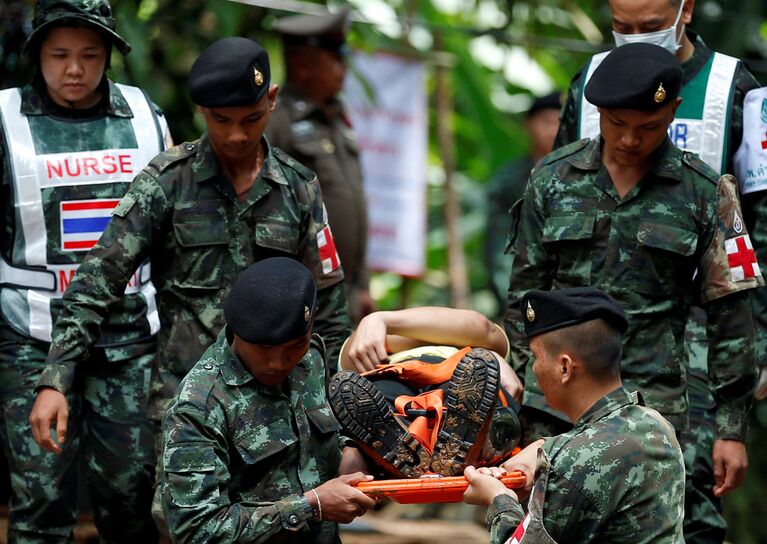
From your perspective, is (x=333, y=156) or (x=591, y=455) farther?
(x=333, y=156)

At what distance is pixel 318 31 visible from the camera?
7.91 meters

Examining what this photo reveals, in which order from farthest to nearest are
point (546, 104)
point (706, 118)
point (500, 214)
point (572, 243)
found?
point (500, 214) < point (546, 104) < point (706, 118) < point (572, 243)

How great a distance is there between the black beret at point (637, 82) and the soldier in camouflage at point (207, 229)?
1.17 meters

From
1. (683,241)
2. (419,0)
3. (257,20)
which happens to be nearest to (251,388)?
(683,241)

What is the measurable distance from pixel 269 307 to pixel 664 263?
1525mm

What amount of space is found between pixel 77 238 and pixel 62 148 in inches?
13.8

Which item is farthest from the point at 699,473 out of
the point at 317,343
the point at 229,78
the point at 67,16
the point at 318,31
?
the point at 318,31

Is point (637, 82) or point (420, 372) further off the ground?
point (637, 82)

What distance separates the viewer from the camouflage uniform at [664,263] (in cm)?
517

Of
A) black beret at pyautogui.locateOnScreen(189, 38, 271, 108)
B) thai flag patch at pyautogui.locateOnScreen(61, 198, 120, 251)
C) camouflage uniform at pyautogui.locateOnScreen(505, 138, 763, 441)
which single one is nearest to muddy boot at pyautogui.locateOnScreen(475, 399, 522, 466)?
camouflage uniform at pyautogui.locateOnScreen(505, 138, 763, 441)

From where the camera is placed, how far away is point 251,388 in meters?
4.62

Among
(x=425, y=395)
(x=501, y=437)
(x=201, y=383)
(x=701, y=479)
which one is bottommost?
(x=701, y=479)

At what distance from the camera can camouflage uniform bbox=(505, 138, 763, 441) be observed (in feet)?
17.0

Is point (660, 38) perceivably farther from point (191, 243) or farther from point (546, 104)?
point (546, 104)
